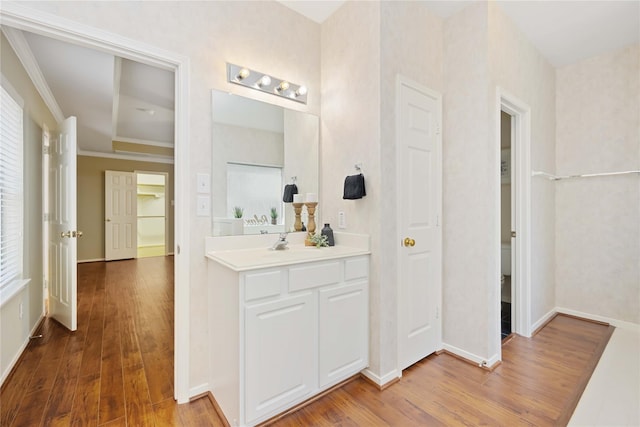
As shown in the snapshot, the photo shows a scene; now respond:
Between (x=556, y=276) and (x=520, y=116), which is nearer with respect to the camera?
(x=520, y=116)

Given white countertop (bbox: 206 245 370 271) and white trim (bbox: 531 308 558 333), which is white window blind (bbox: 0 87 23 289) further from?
white trim (bbox: 531 308 558 333)

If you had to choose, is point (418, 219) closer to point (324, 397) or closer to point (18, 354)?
point (324, 397)

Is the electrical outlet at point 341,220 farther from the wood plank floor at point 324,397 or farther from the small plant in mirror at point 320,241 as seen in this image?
the wood plank floor at point 324,397

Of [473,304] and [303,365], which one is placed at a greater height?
[473,304]

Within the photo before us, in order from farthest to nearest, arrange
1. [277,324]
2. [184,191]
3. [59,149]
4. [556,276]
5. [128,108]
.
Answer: [128,108], [556,276], [59,149], [184,191], [277,324]

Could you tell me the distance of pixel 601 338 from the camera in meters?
2.73

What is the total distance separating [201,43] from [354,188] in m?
1.34

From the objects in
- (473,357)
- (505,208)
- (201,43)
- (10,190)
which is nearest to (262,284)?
(201,43)

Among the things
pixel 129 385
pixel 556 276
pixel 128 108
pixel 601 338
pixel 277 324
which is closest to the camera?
pixel 277 324

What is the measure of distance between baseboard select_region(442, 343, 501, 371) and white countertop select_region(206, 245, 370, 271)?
1.18m

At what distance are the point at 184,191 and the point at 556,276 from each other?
13.1 ft

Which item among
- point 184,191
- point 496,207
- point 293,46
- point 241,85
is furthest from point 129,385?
point 496,207

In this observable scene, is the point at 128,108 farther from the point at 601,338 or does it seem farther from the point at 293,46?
the point at 601,338

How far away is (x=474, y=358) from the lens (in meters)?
2.24
